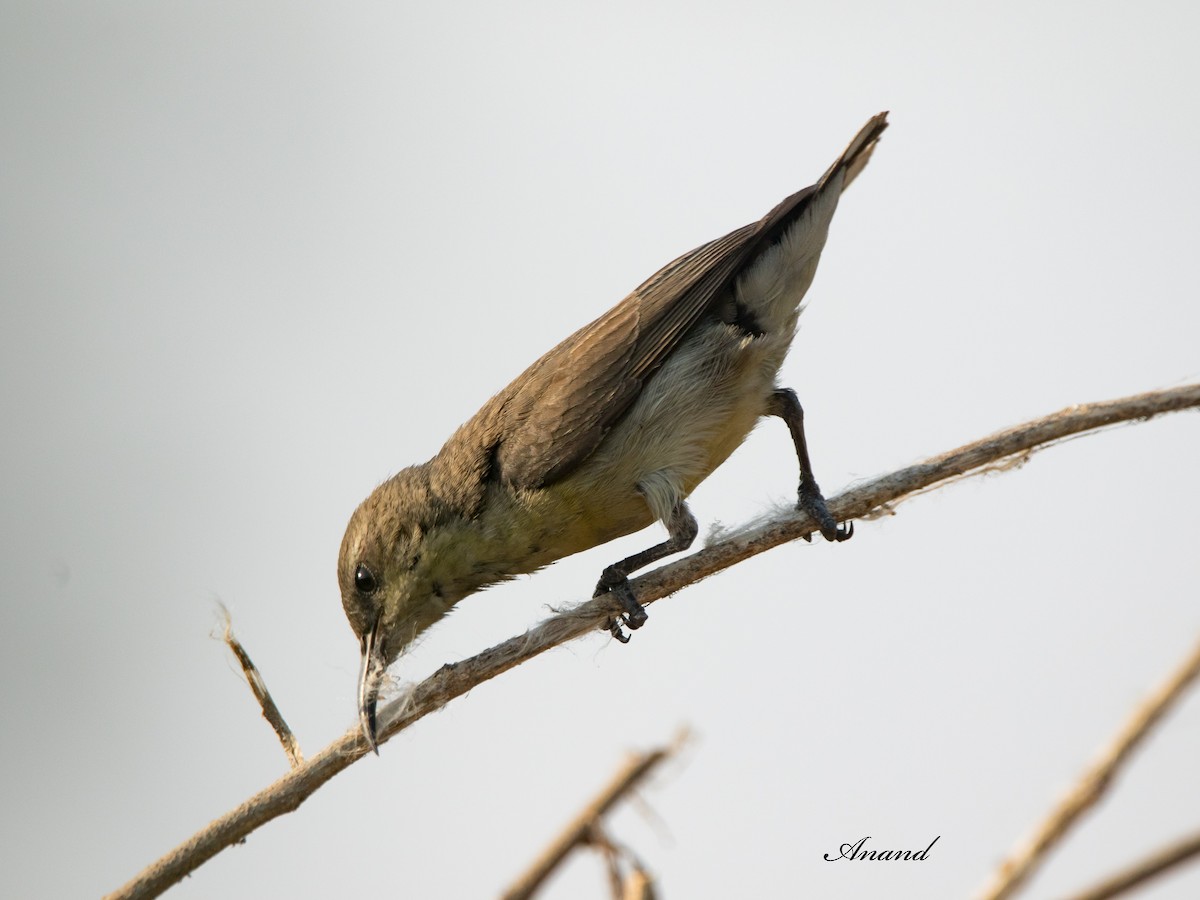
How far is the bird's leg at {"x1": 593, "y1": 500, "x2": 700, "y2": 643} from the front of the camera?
4.85m

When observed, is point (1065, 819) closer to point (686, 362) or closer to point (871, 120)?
point (686, 362)

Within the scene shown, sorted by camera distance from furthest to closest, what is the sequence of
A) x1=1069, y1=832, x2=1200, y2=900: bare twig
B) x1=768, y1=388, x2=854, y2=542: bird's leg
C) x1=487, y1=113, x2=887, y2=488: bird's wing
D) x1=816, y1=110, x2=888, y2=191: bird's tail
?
1. x1=816, y1=110, x2=888, y2=191: bird's tail
2. x1=487, y1=113, x2=887, y2=488: bird's wing
3. x1=768, y1=388, x2=854, y2=542: bird's leg
4. x1=1069, y1=832, x2=1200, y2=900: bare twig

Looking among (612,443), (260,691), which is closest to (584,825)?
(260,691)

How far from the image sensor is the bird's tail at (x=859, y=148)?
555 cm

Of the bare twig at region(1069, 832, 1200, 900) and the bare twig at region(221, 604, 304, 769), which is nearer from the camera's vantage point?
the bare twig at region(1069, 832, 1200, 900)

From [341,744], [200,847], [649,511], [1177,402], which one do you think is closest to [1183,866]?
[1177,402]

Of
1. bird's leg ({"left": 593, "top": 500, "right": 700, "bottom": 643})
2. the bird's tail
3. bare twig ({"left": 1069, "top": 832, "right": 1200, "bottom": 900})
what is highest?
the bird's tail

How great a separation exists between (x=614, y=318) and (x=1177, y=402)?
294 centimetres

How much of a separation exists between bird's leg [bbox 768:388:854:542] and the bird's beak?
1.75m

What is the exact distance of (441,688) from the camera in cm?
387

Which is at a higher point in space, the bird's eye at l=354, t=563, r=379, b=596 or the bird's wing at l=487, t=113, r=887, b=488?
the bird's wing at l=487, t=113, r=887, b=488

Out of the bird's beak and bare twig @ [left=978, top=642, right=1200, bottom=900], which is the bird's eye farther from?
bare twig @ [left=978, top=642, right=1200, bottom=900]

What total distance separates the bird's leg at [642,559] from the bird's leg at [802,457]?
0.50 m

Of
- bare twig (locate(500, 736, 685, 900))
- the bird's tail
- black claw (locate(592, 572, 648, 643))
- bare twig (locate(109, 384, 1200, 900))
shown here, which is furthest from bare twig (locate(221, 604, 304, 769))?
the bird's tail
